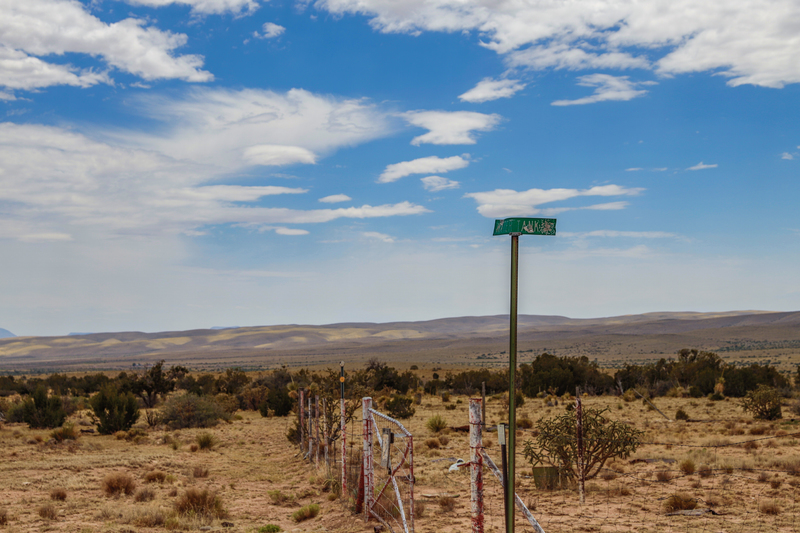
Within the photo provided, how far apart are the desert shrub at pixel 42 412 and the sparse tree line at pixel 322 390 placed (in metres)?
0.04

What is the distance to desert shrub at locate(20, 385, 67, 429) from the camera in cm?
2997

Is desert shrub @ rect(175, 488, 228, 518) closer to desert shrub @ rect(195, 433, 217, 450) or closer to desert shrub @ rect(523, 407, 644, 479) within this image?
desert shrub @ rect(523, 407, 644, 479)

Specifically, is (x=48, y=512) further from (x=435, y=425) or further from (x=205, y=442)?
(x=435, y=425)

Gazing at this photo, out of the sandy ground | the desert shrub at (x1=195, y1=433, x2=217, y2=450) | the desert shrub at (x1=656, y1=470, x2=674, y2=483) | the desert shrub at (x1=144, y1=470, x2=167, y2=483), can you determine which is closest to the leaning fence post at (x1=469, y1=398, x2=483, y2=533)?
the sandy ground

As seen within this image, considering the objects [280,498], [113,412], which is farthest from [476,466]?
[113,412]

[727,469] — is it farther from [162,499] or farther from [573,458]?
[162,499]

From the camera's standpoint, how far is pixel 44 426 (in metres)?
29.9

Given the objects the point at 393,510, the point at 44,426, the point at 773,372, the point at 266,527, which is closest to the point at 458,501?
the point at 393,510

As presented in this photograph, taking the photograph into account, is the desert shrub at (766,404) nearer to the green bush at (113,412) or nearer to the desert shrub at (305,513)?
the desert shrub at (305,513)

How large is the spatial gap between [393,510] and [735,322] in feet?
679

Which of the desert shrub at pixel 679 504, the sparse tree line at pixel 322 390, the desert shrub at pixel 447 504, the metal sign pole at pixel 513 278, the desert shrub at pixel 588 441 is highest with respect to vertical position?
the metal sign pole at pixel 513 278

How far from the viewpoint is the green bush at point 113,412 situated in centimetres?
2859

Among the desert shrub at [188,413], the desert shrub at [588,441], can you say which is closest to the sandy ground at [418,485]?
→ the desert shrub at [588,441]

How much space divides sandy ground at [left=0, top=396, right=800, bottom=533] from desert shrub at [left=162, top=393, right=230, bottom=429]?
4.69 meters
